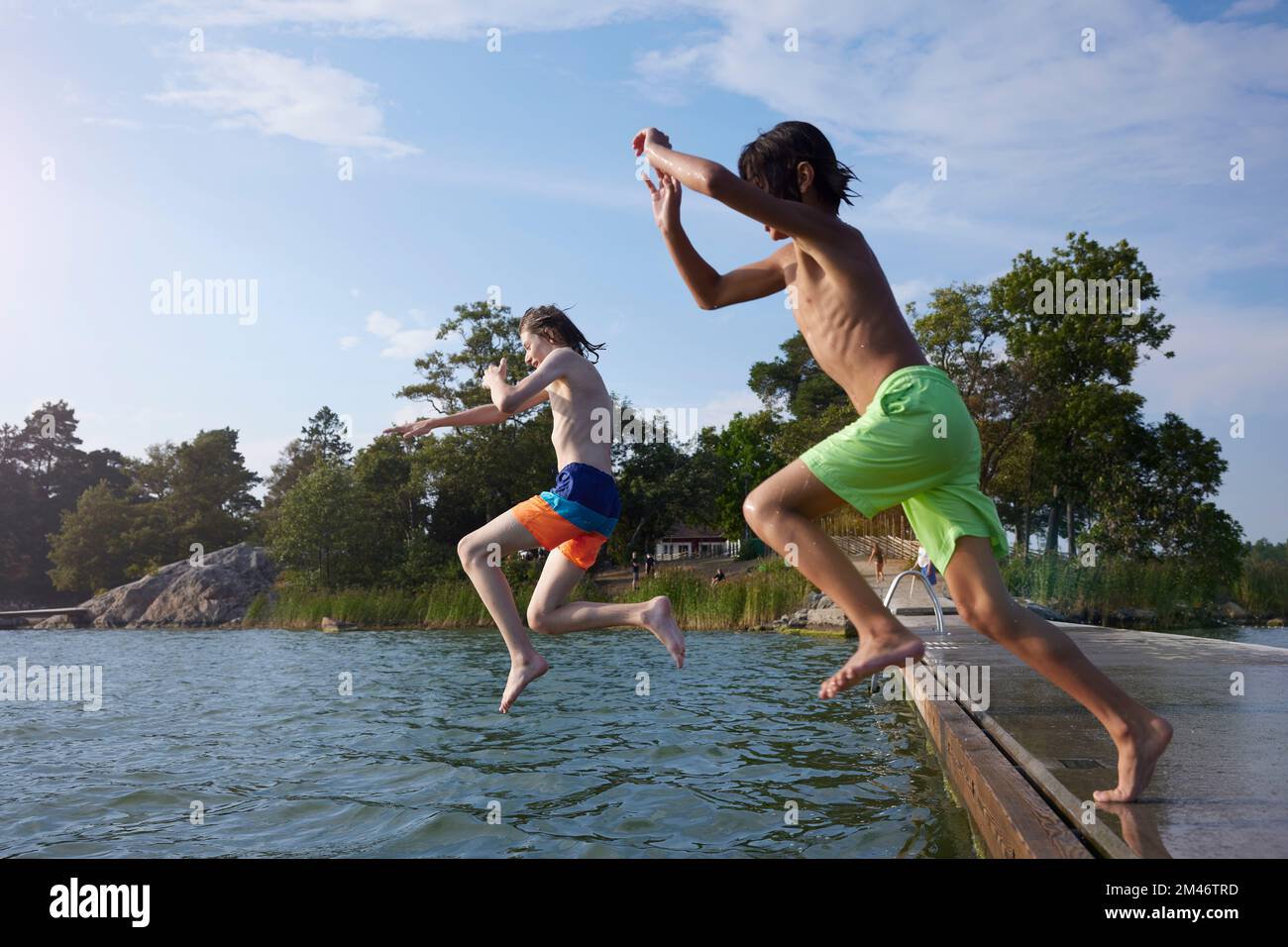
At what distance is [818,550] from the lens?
10.7 feet

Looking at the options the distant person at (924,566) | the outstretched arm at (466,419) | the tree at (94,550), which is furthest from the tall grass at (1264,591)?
the tree at (94,550)

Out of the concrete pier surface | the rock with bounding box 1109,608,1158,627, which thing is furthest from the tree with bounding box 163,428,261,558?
the concrete pier surface

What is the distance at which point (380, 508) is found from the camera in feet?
131

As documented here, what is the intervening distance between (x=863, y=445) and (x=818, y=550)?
38cm

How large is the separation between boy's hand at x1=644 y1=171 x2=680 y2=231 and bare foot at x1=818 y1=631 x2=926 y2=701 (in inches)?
61.8

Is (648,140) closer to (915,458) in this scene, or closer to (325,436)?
(915,458)

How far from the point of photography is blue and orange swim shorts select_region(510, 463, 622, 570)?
13.8ft

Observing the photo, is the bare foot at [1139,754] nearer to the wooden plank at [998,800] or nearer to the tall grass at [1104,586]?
A: the wooden plank at [998,800]

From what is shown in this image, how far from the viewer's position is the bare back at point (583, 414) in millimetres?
4311

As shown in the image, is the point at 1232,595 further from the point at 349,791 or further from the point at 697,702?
the point at 349,791

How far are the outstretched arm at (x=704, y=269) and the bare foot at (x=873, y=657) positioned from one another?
130 cm

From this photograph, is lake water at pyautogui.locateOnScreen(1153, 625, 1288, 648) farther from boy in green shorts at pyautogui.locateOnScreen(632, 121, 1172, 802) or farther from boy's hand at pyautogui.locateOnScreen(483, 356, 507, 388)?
boy's hand at pyautogui.locateOnScreen(483, 356, 507, 388)

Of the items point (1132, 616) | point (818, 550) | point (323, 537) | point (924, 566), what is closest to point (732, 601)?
point (924, 566)
